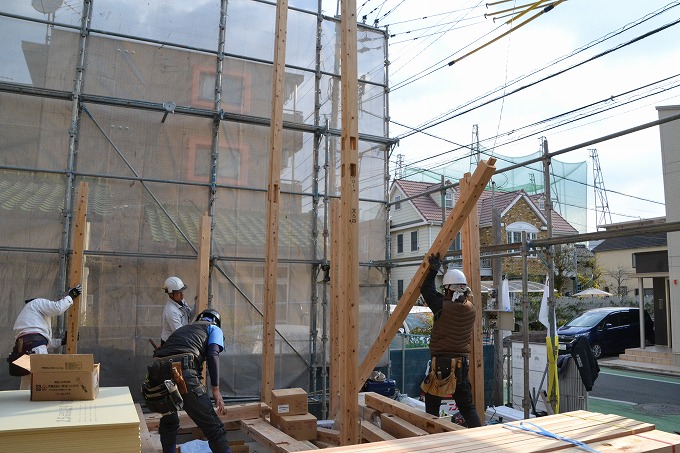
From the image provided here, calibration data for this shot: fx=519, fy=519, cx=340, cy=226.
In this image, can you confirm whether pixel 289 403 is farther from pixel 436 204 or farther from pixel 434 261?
pixel 436 204

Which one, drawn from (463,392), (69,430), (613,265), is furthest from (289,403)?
(613,265)

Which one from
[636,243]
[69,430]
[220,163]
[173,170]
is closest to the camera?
[69,430]

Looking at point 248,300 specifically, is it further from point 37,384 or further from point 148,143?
point 37,384

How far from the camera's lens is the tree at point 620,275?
28.8 meters

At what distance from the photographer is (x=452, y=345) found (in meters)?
5.30

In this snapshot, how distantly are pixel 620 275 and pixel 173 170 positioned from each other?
2768 cm

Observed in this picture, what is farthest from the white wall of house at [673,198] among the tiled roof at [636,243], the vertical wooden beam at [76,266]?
the vertical wooden beam at [76,266]

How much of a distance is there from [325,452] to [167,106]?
671cm

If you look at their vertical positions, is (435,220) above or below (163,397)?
above

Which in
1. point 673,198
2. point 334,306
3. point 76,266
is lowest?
point 334,306

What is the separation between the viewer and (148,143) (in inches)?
327

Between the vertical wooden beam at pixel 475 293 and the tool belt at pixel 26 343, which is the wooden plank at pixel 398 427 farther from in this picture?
the tool belt at pixel 26 343

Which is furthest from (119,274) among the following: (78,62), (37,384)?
(37,384)

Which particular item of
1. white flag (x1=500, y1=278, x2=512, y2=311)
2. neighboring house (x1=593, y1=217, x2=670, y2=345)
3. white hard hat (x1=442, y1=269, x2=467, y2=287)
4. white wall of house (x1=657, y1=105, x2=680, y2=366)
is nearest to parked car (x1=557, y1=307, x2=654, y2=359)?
neighboring house (x1=593, y1=217, x2=670, y2=345)
